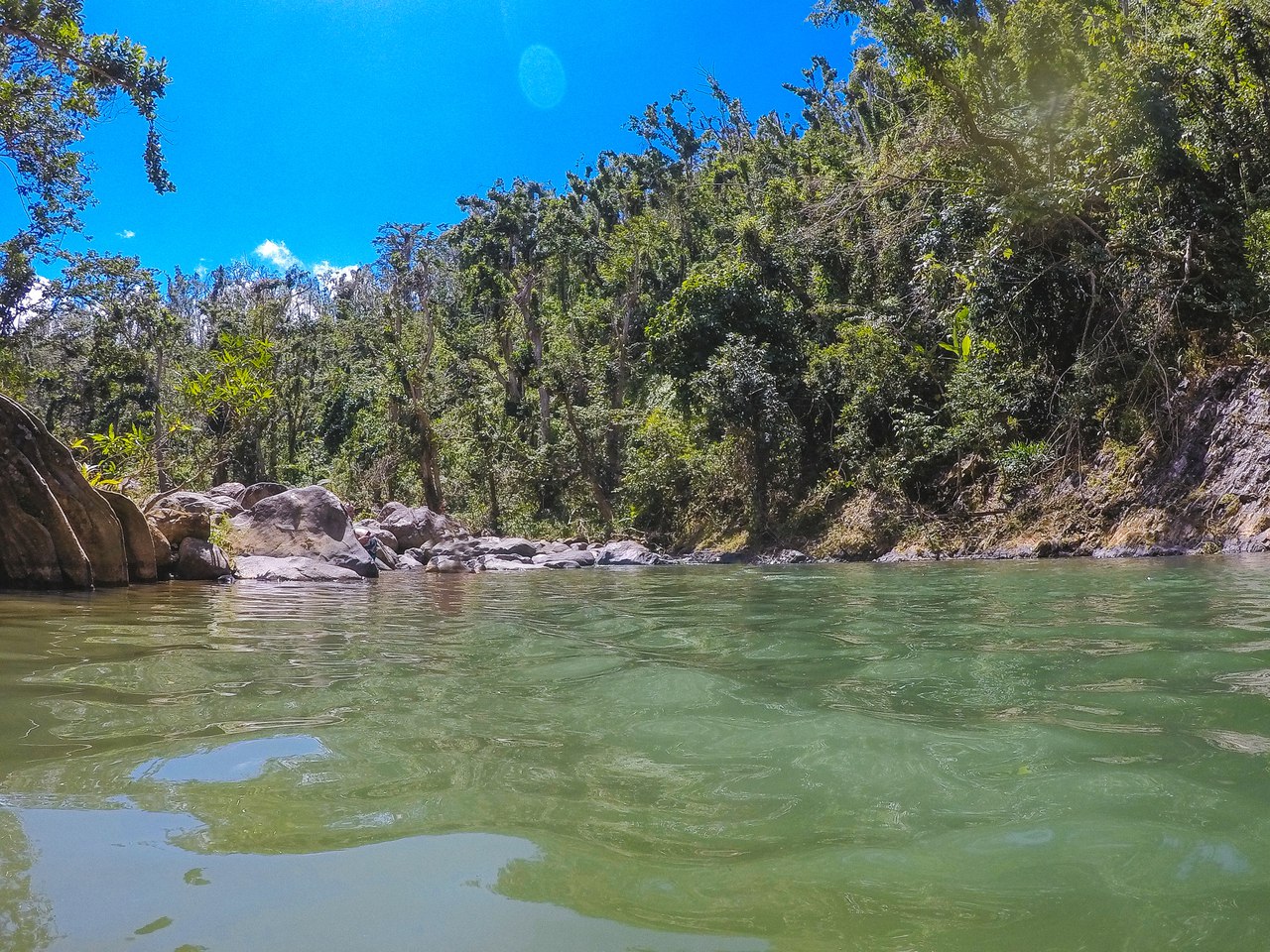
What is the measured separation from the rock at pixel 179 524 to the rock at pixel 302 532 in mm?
1260

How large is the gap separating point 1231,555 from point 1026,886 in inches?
369

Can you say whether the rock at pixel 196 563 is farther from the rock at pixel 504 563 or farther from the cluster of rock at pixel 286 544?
the rock at pixel 504 563

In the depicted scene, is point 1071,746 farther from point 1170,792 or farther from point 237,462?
point 237,462

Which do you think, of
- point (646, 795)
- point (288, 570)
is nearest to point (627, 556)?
point (288, 570)

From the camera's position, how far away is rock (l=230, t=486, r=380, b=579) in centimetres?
Answer: 1024

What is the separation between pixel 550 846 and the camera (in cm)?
144

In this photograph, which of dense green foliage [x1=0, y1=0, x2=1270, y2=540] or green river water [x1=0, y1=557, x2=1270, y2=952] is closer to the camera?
green river water [x1=0, y1=557, x2=1270, y2=952]

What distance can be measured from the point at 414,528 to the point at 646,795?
52.9 ft

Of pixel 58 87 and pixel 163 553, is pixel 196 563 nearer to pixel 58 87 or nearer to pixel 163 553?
pixel 163 553

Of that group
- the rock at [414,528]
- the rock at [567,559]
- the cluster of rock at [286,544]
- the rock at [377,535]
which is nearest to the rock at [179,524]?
the cluster of rock at [286,544]

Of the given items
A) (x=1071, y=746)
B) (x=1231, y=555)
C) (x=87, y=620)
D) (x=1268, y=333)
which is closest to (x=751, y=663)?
(x=1071, y=746)

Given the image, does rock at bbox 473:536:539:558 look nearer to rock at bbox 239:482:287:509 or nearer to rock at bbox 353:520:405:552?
rock at bbox 353:520:405:552

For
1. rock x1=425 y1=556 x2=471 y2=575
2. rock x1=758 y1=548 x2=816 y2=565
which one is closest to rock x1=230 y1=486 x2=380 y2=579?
rock x1=425 y1=556 x2=471 y2=575

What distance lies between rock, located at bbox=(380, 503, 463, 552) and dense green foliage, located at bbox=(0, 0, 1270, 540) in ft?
13.1
